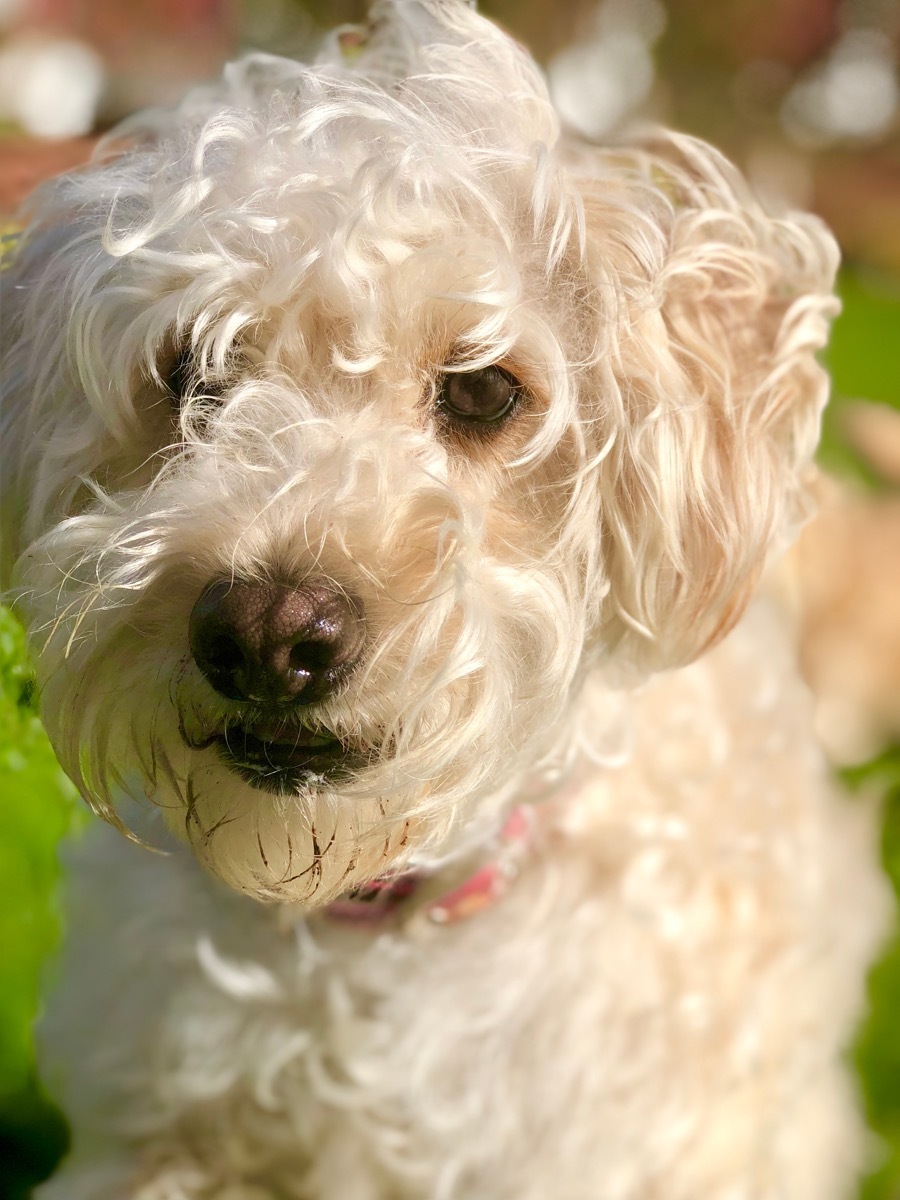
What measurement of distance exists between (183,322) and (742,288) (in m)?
0.65

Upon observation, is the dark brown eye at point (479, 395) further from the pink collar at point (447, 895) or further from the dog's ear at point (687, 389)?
the pink collar at point (447, 895)

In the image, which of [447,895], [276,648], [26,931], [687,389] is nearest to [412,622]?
[276,648]

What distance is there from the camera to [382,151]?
1210 mm

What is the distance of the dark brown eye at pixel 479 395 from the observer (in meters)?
1.27

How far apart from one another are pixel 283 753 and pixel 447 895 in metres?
0.53

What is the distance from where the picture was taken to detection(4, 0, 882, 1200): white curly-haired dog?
114 cm

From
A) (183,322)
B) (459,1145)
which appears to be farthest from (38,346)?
(459,1145)

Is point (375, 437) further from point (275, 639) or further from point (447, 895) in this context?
point (447, 895)

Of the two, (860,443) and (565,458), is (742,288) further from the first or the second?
(860,443)

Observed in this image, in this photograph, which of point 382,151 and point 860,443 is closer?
point 382,151

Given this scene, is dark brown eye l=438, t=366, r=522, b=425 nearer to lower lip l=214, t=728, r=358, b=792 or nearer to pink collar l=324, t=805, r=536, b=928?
lower lip l=214, t=728, r=358, b=792

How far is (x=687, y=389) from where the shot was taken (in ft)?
→ 4.37

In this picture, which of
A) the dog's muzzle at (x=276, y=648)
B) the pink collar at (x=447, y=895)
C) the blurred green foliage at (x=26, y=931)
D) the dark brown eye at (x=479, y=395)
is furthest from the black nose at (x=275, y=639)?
the blurred green foliage at (x=26, y=931)

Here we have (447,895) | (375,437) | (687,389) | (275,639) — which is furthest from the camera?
(447,895)
